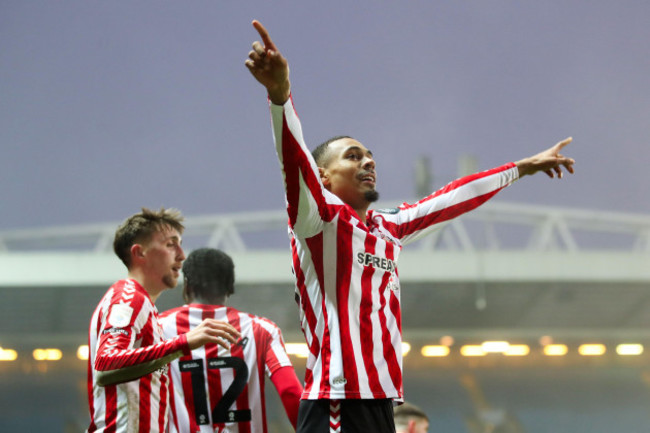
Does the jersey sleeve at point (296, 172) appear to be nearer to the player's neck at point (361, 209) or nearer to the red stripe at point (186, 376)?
the player's neck at point (361, 209)

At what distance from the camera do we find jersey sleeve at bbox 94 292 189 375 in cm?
229

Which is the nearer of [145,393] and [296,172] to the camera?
[296,172]

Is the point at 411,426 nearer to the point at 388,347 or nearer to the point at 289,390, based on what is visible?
the point at 289,390

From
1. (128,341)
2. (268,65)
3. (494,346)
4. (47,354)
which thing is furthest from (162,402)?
(494,346)

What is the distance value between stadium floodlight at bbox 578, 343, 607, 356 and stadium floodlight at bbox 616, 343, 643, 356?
1.23ft

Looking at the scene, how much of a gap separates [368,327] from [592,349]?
1768 cm

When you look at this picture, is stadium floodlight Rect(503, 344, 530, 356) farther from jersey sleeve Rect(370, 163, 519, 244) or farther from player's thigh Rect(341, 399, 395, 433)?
player's thigh Rect(341, 399, 395, 433)

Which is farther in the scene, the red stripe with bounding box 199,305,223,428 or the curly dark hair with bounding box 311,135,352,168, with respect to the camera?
the red stripe with bounding box 199,305,223,428

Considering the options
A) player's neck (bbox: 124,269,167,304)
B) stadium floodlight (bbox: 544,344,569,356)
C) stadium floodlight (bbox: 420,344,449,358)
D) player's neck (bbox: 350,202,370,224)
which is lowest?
player's neck (bbox: 124,269,167,304)

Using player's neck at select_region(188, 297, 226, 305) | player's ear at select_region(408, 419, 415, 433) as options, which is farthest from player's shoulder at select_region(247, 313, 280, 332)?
player's ear at select_region(408, 419, 415, 433)

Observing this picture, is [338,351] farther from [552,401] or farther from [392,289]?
[552,401]

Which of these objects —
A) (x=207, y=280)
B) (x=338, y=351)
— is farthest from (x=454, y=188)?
(x=207, y=280)

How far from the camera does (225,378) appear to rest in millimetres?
3123

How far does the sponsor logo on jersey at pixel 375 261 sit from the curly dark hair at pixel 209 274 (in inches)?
47.0
